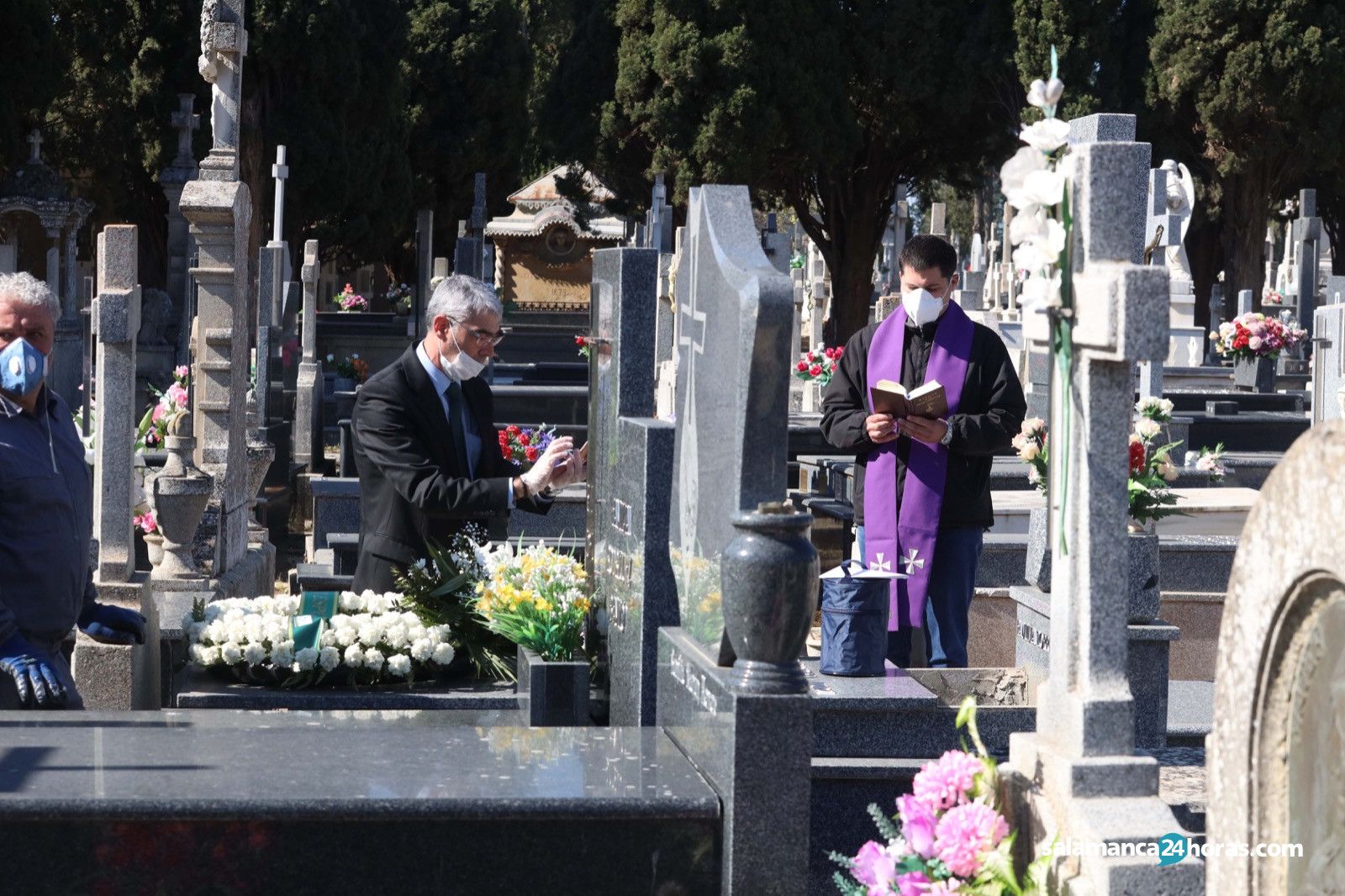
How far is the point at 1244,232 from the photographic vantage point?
32062 millimetres

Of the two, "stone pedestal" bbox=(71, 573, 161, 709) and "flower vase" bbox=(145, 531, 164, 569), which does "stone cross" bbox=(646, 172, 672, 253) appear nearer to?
"flower vase" bbox=(145, 531, 164, 569)

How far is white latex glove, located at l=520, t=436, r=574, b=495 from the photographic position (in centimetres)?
521

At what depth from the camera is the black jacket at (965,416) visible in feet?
19.0

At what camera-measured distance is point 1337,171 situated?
109ft

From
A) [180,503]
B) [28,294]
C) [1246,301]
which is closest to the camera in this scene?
[28,294]

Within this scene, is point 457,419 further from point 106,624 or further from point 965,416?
point 965,416

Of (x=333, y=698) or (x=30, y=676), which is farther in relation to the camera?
(x=333, y=698)

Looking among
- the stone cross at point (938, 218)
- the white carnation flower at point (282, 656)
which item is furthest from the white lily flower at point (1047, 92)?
the stone cross at point (938, 218)

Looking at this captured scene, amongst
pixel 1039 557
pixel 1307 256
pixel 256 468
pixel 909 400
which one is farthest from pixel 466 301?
pixel 1307 256

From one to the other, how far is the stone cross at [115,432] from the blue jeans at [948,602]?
3.11 meters

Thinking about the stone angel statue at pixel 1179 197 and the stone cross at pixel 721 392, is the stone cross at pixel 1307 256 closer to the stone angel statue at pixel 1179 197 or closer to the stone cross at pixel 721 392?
the stone angel statue at pixel 1179 197

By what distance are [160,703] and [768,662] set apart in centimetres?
316

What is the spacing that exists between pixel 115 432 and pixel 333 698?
2179 millimetres

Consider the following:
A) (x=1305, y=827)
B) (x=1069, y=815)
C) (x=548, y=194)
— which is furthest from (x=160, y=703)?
(x=548, y=194)
